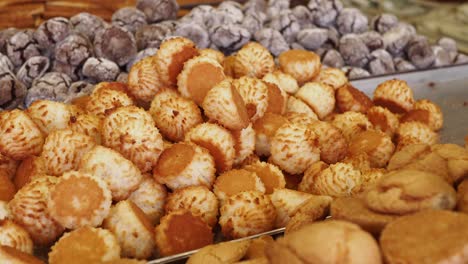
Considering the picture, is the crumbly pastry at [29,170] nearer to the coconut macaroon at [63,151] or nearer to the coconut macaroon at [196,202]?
the coconut macaroon at [63,151]

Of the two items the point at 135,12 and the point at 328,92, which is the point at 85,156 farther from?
the point at 135,12

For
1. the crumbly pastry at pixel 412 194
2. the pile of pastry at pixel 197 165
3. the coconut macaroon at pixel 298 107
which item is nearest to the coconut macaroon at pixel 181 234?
the pile of pastry at pixel 197 165

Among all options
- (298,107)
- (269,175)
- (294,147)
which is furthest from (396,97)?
(269,175)

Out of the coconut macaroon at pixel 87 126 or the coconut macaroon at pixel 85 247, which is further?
the coconut macaroon at pixel 87 126

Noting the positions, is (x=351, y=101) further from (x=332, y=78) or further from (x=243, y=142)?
(x=243, y=142)

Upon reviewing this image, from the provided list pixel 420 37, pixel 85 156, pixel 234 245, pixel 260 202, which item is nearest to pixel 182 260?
pixel 234 245

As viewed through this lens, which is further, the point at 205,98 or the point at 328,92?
the point at 328,92
